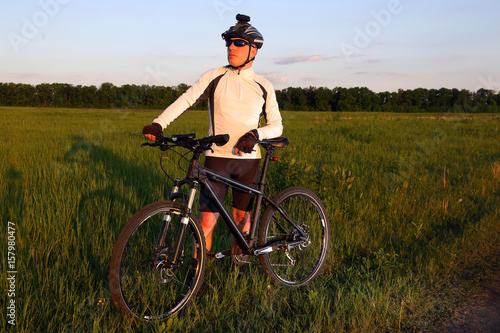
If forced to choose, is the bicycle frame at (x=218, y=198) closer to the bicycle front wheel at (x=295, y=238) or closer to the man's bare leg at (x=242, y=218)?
the bicycle front wheel at (x=295, y=238)

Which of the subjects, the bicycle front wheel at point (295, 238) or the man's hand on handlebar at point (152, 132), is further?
the bicycle front wheel at point (295, 238)

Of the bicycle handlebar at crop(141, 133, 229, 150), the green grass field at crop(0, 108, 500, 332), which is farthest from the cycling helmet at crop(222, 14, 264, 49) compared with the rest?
the green grass field at crop(0, 108, 500, 332)

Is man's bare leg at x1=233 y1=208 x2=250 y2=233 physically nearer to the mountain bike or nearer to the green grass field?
the mountain bike

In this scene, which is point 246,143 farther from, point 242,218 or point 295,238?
point 295,238

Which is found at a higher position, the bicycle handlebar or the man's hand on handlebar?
the man's hand on handlebar

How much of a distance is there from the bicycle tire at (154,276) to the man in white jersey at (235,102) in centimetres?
49

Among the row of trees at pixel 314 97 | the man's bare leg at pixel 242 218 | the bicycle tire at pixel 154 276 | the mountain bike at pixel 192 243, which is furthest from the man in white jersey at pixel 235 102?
the row of trees at pixel 314 97

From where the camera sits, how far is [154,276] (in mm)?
2650

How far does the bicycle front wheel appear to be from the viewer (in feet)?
11.4

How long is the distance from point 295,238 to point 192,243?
125cm

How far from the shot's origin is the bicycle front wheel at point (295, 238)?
349 centimetres

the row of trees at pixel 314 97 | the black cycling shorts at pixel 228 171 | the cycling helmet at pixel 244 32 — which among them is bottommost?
the black cycling shorts at pixel 228 171

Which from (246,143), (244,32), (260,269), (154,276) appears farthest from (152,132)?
(260,269)

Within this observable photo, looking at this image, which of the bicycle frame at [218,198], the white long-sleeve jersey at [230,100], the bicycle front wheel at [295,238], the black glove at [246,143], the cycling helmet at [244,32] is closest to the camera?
the bicycle frame at [218,198]
